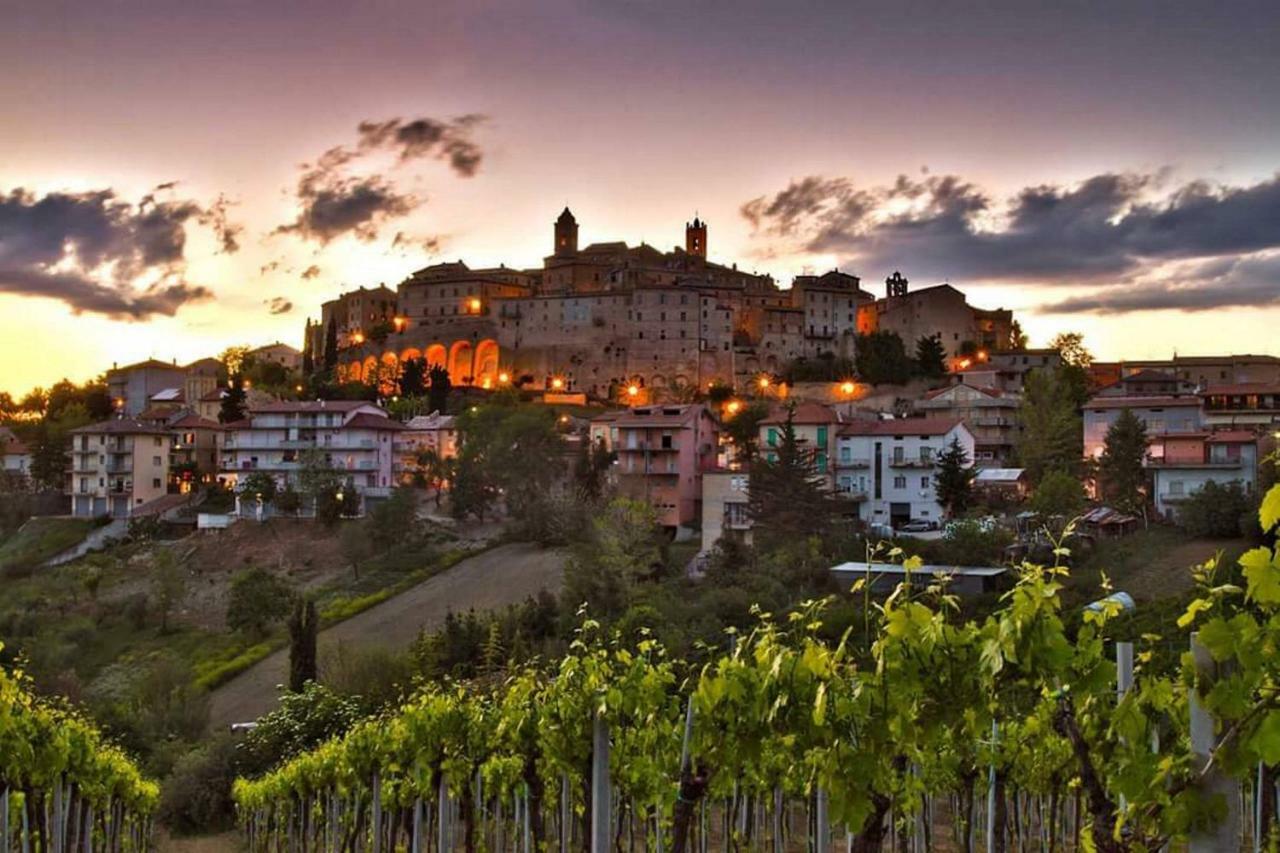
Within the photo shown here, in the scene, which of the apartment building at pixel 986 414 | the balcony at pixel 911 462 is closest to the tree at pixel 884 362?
the apartment building at pixel 986 414

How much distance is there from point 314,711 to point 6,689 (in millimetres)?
14087

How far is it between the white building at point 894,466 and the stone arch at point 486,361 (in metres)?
50.3

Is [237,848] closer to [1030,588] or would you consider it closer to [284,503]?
[1030,588]

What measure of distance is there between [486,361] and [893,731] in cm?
9004

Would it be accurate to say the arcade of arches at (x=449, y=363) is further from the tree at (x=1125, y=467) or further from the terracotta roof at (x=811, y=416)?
the tree at (x=1125, y=467)

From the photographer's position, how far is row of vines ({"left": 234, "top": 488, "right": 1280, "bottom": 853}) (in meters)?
3.50

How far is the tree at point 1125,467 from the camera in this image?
38.2 meters

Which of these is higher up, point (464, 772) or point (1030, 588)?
point (1030, 588)

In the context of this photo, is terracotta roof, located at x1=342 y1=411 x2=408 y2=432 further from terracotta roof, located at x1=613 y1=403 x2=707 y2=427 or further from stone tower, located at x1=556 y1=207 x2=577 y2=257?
stone tower, located at x1=556 y1=207 x2=577 y2=257

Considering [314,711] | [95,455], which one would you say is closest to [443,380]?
[95,455]

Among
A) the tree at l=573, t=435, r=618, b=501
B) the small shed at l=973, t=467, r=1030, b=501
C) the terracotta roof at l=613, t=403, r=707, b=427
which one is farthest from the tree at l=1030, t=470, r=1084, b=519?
the tree at l=573, t=435, r=618, b=501

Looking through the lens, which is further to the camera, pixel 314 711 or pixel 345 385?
pixel 345 385

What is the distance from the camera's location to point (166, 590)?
1633 inches

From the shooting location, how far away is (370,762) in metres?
10.7
